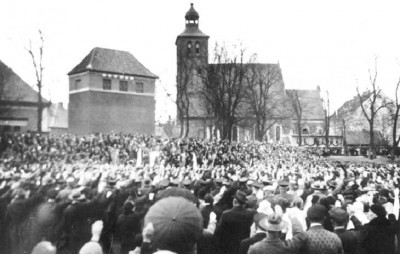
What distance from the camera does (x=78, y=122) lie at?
40594mm

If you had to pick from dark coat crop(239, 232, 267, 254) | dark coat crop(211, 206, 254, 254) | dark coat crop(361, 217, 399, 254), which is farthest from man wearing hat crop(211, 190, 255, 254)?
dark coat crop(361, 217, 399, 254)

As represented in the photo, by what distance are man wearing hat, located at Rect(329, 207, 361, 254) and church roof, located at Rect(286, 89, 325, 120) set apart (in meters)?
81.2

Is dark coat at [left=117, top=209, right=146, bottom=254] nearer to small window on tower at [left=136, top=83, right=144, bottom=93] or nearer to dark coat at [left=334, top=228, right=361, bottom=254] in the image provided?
dark coat at [left=334, top=228, right=361, bottom=254]

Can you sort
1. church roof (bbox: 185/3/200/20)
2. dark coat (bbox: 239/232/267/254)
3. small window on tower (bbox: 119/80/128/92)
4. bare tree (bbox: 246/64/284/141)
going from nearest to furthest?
dark coat (bbox: 239/232/267/254)
small window on tower (bbox: 119/80/128/92)
bare tree (bbox: 246/64/284/141)
church roof (bbox: 185/3/200/20)

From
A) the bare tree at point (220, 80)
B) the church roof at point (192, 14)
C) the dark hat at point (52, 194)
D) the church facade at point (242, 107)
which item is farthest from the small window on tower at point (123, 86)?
the dark hat at point (52, 194)

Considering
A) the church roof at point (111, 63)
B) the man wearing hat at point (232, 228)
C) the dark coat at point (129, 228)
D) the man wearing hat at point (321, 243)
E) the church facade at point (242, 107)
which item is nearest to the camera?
the man wearing hat at point (321, 243)

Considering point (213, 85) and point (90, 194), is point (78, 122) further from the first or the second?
point (90, 194)

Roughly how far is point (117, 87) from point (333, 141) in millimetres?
50734

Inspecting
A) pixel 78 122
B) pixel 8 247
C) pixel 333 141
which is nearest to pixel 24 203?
pixel 8 247

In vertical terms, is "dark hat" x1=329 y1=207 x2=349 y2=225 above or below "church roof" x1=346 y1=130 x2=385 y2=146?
below

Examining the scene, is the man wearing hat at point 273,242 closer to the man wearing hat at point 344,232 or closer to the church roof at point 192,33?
the man wearing hat at point 344,232

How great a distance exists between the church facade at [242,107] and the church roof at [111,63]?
5351 mm

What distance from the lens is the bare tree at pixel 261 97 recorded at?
53.0 metres

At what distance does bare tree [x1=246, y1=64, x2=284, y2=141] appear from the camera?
52950 millimetres
